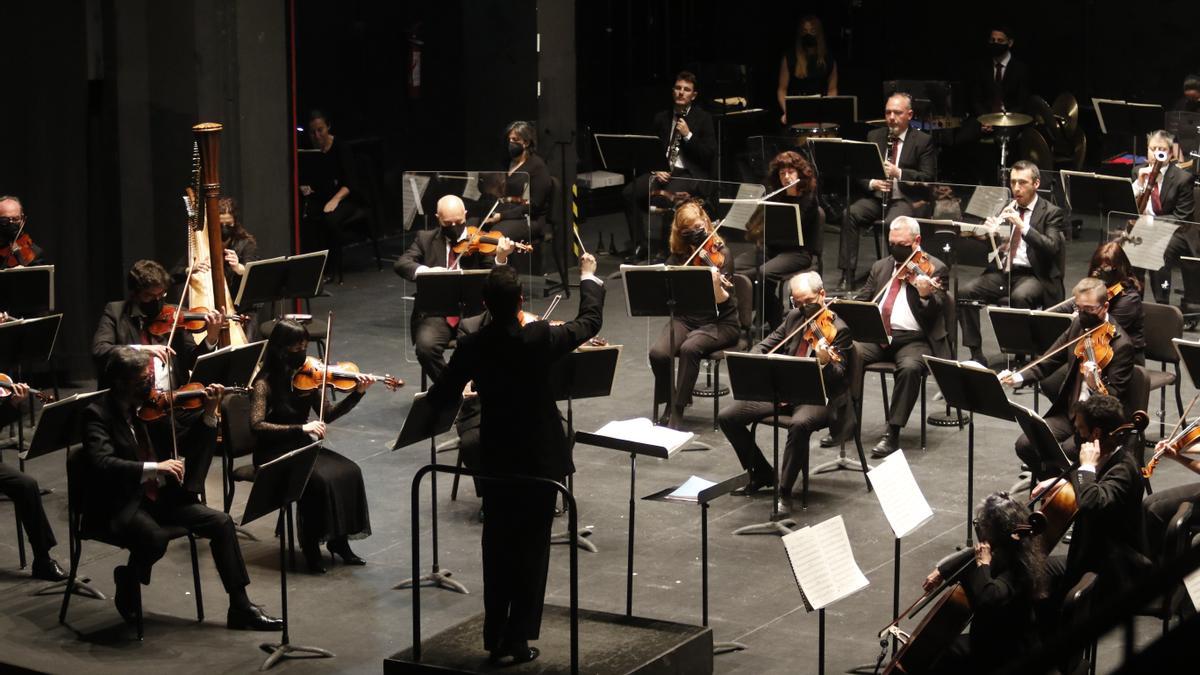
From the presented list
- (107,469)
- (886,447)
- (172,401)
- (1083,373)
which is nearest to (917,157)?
(886,447)

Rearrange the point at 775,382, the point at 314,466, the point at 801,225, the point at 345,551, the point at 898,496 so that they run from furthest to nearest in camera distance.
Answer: the point at 801,225, the point at 775,382, the point at 345,551, the point at 314,466, the point at 898,496

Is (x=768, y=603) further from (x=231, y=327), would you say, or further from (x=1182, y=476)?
(x=231, y=327)

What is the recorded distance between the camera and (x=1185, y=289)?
953cm

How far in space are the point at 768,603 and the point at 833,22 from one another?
1127cm

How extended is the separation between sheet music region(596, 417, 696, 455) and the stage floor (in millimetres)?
799

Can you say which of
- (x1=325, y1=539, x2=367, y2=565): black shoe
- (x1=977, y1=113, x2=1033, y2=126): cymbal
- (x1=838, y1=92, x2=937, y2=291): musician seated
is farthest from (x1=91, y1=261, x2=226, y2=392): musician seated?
(x1=977, y1=113, x2=1033, y2=126): cymbal

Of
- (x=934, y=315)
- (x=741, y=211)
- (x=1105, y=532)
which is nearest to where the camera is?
(x=1105, y=532)

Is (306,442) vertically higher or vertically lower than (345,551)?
higher

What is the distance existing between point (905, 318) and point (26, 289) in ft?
16.1

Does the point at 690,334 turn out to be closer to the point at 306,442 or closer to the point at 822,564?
the point at 306,442

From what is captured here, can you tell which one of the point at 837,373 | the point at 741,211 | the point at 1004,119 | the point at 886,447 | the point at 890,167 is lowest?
the point at 886,447

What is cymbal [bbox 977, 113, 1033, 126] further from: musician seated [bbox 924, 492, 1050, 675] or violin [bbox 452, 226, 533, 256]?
musician seated [bbox 924, 492, 1050, 675]

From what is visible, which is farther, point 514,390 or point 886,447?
point 886,447

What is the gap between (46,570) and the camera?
7.61 metres
